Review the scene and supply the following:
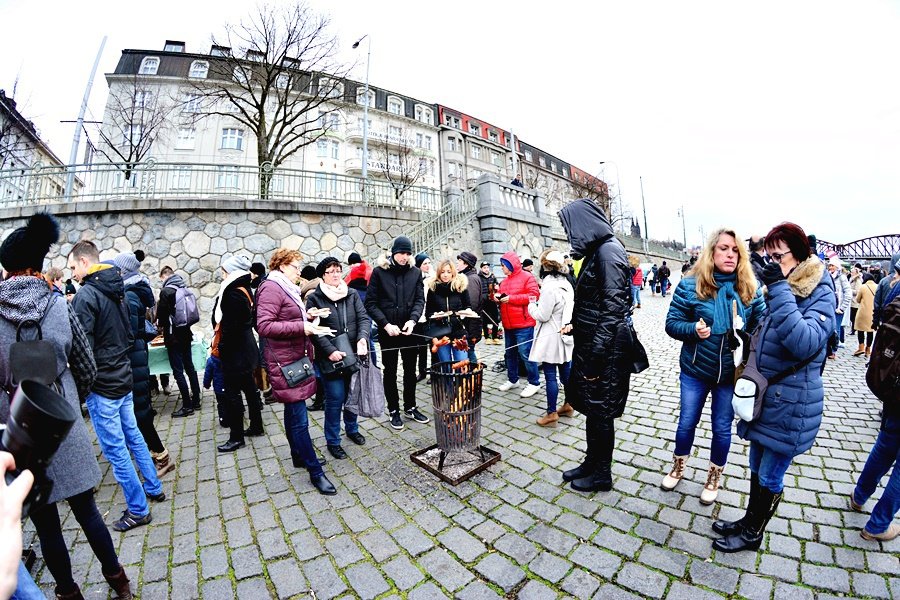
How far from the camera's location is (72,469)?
2.29 metres

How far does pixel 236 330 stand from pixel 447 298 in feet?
8.44

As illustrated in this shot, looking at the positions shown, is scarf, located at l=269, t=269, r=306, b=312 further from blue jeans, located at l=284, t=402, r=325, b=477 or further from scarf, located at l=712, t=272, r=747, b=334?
scarf, located at l=712, t=272, r=747, b=334

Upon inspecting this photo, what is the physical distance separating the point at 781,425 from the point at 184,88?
3801cm

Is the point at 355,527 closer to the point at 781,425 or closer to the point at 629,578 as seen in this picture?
the point at 629,578

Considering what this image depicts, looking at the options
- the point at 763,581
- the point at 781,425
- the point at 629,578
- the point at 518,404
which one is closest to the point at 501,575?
the point at 629,578

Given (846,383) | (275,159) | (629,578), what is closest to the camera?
(629,578)

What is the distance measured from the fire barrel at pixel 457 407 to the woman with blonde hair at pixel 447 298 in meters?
1.61

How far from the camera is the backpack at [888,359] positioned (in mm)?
2562

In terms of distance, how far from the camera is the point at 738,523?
275cm

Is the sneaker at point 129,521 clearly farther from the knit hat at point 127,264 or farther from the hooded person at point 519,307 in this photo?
the hooded person at point 519,307

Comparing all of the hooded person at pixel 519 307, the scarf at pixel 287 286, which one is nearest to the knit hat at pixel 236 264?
the scarf at pixel 287 286

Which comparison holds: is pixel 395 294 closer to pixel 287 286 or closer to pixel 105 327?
pixel 287 286

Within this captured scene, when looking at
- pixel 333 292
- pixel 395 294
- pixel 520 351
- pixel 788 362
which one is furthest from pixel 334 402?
pixel 788 362

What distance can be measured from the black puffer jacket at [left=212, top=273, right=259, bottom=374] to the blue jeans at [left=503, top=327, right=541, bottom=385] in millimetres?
3702
